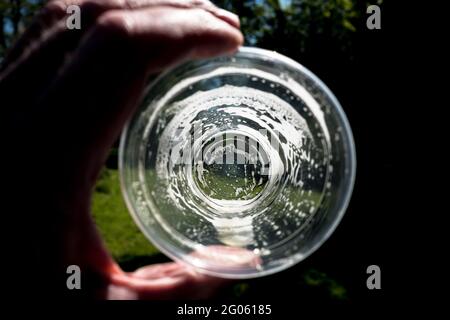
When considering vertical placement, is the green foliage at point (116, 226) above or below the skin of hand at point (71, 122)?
below

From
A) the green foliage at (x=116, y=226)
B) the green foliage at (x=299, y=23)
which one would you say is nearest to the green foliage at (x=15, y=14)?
the green foliage at (x=299, y=23)

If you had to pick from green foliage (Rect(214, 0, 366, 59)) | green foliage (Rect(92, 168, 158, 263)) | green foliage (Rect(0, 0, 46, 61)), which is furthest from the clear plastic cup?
green foliage (Rect(0, 0, 46, 61))

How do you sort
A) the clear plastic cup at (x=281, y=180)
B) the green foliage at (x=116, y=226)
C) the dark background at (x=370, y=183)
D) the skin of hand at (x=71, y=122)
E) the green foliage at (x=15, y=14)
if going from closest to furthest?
the skin of hand at (x=71, y=122) → the clear plastic cup at (x=281, y=180) → the dark background at (x=370, y=183) → the green foliage at (x=116, y=226) → the green foliage at (x=15, y=14)

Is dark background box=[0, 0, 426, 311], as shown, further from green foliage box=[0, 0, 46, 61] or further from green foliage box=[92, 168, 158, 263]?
green foliage box=[0, 0, 46, 61]

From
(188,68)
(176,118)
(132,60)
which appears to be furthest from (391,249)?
(132,60)

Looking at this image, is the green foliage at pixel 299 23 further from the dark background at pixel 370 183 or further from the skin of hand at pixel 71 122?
the skin of hand at pixel 71 122

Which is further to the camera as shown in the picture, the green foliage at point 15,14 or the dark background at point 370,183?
the green foliage at point 15,14
